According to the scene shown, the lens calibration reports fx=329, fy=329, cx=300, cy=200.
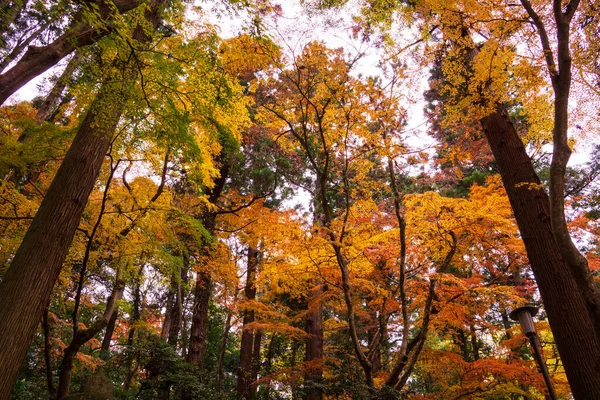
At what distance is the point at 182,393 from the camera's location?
17.3ft

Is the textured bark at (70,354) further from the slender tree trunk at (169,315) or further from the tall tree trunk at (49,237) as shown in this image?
the slender tree trunk at (169,315)

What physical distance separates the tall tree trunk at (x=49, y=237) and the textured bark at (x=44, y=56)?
1.83ft

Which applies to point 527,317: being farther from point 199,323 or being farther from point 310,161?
point 199,323

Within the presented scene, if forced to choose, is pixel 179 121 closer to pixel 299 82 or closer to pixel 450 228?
pixel 299 82

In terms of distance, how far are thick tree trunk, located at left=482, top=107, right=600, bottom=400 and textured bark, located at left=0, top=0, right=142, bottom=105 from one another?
15.5 feet

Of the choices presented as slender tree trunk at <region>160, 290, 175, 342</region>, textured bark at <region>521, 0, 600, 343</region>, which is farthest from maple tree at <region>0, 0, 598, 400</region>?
slender tree trunk at <region>160, 290, 175, 342</region>

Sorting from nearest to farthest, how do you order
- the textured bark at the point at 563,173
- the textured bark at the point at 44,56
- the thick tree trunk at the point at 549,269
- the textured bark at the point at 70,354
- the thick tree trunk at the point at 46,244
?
the textured bark at the point at 563,173 < the thick tree trunk at the point at 46,244 < the thick tree trunk at the point at 549,269 < the textured bark at the point at 44,56 < the textured bark at the point at 70,354

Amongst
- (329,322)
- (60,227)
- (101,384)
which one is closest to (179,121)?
(60,227)

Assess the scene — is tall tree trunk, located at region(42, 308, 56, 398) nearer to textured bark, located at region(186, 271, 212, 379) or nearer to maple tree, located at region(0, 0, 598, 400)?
→ maple tree, located at region(0, 0, 598, 400)

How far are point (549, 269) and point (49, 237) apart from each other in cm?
521

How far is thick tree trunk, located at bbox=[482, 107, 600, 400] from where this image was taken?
316 cm

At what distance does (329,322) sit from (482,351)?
531 centimetres

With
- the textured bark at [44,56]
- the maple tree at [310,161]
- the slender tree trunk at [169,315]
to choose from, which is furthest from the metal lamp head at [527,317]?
the slender tree trunk at [169,315]

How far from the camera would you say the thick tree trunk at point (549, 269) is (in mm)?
3156
